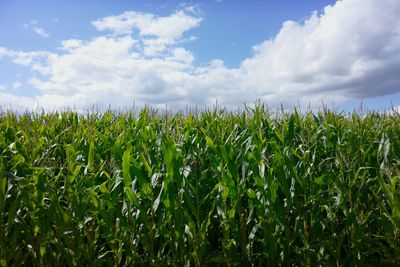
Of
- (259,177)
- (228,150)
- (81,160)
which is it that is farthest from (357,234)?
(81,160)

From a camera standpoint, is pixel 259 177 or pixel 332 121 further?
pixel 332 121

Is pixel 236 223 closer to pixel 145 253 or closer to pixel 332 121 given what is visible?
pixel 145 253

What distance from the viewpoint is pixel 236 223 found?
3984mm

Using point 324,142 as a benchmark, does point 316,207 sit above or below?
below

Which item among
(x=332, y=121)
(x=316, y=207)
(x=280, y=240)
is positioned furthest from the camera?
(x=332, y=121)

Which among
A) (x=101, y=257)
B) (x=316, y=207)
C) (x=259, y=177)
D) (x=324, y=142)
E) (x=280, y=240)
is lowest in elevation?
(x=101, y=257)

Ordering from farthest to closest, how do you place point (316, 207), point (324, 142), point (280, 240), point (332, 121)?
point (332, 121) < point (324, 142) < point (316, 207) < point (280, 240)

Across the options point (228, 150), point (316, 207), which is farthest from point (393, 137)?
point (228, 150)

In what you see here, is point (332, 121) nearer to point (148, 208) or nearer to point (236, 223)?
point (236, 223)

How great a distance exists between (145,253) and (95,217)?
0.61 metres

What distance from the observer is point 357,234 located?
151 inches

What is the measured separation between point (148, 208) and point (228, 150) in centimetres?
99

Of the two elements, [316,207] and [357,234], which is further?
[316,207]

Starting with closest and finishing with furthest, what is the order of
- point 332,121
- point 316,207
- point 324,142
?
point 316,207 < point 324,142 < point 332,121
